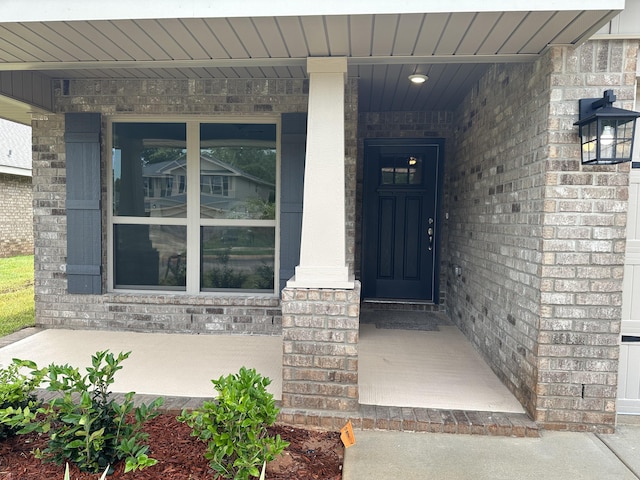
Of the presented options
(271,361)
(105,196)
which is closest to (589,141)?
(271,361)

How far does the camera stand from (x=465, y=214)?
14.1 ft

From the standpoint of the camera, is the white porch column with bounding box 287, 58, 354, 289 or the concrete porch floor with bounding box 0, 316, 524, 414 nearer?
the white porch column with bounding box 287, 58, 354, 289

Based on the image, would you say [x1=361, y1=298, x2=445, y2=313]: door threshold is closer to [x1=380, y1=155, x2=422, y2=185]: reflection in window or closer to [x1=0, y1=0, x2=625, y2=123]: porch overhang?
[x1=380, y1=155, x2=422, y2=185]: reflection in window

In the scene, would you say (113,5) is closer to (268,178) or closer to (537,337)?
(268,178)

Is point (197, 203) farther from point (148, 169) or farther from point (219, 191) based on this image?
point (148, 169)

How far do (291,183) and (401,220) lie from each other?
1.82 meters

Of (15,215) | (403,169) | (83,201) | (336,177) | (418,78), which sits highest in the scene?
(418,78)

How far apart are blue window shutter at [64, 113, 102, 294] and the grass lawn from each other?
0.96m

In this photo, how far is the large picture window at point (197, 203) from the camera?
4.28 meters

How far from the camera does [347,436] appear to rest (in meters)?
2.31

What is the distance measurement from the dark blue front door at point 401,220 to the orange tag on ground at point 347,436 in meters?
3.08

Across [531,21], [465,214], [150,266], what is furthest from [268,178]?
A: [531,21]

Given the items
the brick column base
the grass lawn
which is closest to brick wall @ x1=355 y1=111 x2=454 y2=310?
the brick column base

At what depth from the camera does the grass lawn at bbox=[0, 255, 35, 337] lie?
461cm
